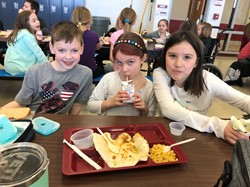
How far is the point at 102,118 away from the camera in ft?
3.62

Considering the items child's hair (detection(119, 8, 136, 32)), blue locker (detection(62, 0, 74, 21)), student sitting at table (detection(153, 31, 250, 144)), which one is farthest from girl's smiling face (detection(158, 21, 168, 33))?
student sitting at table (detection(153, 31, 250, 144))

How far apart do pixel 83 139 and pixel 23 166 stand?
0.41 meters

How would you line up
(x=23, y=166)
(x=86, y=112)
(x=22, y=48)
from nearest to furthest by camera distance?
(x=23, y=166)
(x=22, y=48)
(x=86, y=112)

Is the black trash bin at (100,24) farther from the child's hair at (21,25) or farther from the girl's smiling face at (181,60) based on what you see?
the girl's smiling face at (181,60)

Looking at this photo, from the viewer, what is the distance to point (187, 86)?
1.37 m

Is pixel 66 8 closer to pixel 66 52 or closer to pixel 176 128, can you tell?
pixel 66 52

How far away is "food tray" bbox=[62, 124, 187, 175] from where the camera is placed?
Answer: 2.44ft

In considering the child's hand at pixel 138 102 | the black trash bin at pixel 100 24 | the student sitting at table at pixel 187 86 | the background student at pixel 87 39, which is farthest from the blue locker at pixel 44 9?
the child's hand at pixel 138 102

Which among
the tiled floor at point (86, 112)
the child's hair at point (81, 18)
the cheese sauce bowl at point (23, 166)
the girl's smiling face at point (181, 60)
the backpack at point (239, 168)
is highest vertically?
the child's hair at point (81, 18)

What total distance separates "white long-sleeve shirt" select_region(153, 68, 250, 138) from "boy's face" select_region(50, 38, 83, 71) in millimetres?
553

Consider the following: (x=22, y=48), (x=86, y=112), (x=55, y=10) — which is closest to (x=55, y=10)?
(x=55, y=10)

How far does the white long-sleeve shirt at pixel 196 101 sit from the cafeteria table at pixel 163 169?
0.06m

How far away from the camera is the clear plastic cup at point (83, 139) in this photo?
2.80 ft

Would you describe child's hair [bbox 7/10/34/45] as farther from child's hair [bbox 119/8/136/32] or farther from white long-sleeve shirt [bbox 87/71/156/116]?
white long-sleeve shirt [bbox 87/71/156/116]
